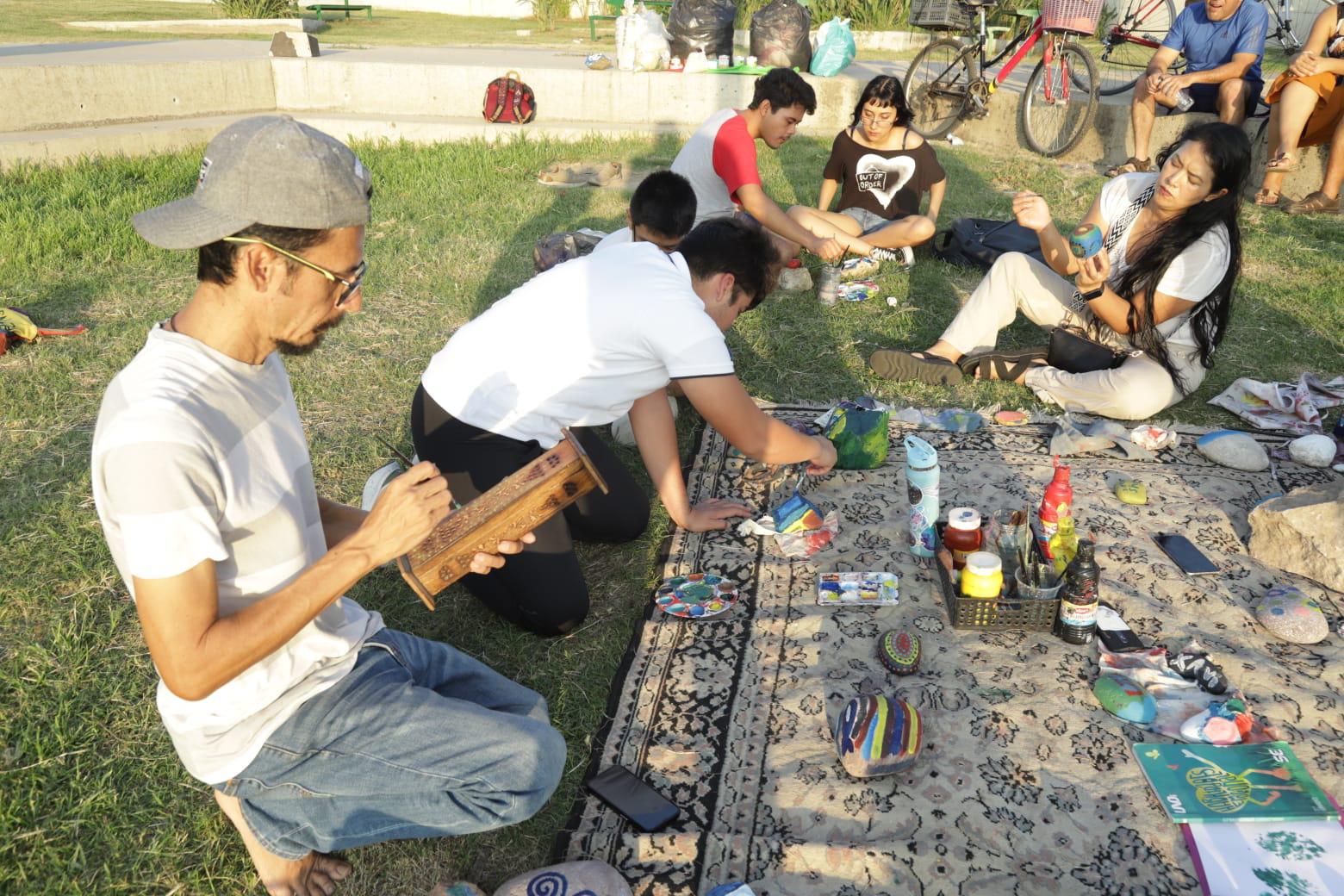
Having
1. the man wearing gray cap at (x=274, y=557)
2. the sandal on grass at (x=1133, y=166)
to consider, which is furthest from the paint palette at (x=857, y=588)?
the sandal on grass at (x=1133, y=166)

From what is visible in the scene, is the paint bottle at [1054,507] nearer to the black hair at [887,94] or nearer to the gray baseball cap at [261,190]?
the gray baseball cap at [261,190]

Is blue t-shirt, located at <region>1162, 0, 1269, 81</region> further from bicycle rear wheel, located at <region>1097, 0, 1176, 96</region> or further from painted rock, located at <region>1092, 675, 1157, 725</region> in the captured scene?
painted rock, located at <region>1092, 675, 1157, 725</region>

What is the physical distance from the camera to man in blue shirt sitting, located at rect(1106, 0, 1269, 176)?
8.00 meters

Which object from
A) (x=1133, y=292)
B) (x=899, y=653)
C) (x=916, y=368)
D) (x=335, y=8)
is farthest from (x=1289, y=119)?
(x=335, y=8)

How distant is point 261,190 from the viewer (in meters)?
1.95

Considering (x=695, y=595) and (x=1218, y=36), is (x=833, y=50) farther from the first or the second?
(x=695, y=595)

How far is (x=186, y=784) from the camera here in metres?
2.82

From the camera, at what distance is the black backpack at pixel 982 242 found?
21.5 ft

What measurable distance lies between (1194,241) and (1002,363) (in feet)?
3.53

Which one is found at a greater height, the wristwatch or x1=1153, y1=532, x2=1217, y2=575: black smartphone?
the wristwatch

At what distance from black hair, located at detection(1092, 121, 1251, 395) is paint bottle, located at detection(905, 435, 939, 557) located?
1.81 m

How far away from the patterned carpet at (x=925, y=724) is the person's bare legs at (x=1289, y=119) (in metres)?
5.10

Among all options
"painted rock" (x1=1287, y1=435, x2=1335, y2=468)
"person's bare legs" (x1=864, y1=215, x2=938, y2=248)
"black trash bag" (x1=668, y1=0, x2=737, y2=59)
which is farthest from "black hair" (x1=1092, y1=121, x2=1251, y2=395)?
"black trash bag" (x1=668, y1=0, x2=737, y2=59)

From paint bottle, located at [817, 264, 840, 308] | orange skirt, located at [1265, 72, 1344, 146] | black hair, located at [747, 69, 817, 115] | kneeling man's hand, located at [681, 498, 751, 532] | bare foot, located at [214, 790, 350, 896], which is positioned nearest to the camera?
bare foot, located at [214, 790, 350, 896]
